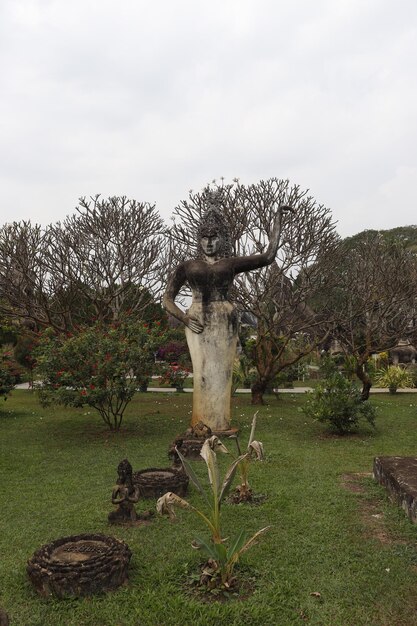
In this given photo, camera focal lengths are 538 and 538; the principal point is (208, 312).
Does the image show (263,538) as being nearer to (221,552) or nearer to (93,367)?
(221,552)

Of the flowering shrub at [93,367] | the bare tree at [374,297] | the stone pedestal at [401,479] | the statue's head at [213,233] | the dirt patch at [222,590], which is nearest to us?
the dirt patch at [222,590]

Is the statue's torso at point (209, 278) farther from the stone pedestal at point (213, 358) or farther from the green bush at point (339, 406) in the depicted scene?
the green bush at point (339, 406)

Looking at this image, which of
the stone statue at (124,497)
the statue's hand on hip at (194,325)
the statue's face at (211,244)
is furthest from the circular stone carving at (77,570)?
the statue's face at (211,244)

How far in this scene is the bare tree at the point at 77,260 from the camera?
1641 centimetres

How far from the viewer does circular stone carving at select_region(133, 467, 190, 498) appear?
5762mm

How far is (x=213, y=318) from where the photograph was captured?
8.78 meters

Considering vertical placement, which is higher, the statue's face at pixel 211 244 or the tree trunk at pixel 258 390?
the statue's face at pixel 211 244

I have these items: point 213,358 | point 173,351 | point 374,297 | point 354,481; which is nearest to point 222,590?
point 354,481

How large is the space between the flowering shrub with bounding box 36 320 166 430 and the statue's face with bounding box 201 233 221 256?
224 cm

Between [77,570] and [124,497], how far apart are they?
1394 millimetres

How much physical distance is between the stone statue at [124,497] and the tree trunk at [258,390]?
9.92 meters

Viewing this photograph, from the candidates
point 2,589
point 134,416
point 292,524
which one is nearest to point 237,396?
point 134,416

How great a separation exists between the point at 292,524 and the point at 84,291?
532 inches

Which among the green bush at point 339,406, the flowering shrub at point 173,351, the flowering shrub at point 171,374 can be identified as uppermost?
the flowering shrub at point 173,351
